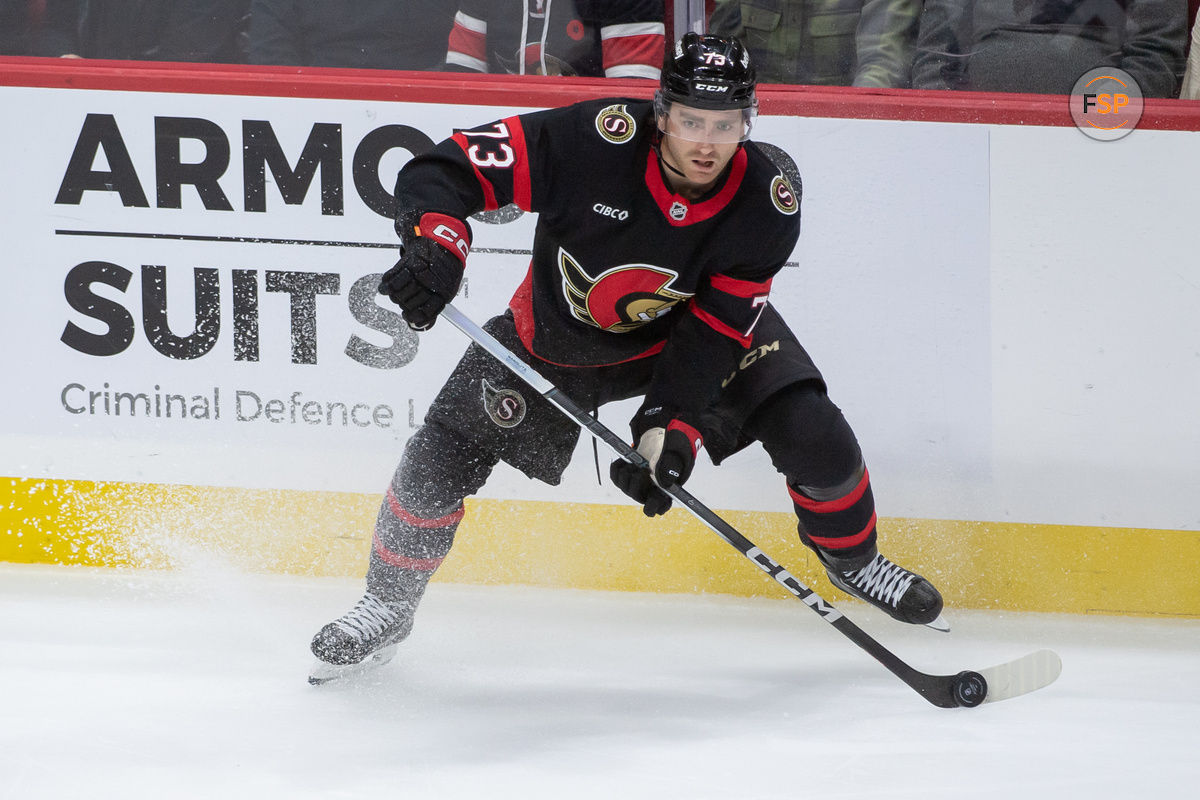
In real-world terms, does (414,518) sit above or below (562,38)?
below

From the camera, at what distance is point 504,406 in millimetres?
2074

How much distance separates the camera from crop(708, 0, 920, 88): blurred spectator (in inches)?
100

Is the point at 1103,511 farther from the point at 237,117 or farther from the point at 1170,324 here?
the point at 237,117

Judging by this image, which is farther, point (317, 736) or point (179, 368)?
point (179, 368)

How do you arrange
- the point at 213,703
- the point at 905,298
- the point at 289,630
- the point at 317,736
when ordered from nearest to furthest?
the point at 317,736
the point at 213,703
the point at 289,630
the point at 905,298

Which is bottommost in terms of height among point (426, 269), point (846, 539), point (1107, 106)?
point (846, 539)

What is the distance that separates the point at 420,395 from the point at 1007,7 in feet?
5.07

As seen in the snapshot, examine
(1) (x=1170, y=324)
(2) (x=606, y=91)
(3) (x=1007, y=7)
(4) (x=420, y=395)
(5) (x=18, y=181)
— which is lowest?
(4) (x=420, y=395)

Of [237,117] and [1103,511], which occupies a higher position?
[237,117]

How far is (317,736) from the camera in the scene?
72.6 inches

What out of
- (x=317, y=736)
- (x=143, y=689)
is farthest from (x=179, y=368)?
(x=317, y=736)

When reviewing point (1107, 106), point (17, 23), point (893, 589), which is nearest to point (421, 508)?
point (893, 589)

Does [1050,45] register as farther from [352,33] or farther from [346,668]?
[346,668]

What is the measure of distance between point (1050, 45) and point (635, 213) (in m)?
1.22
